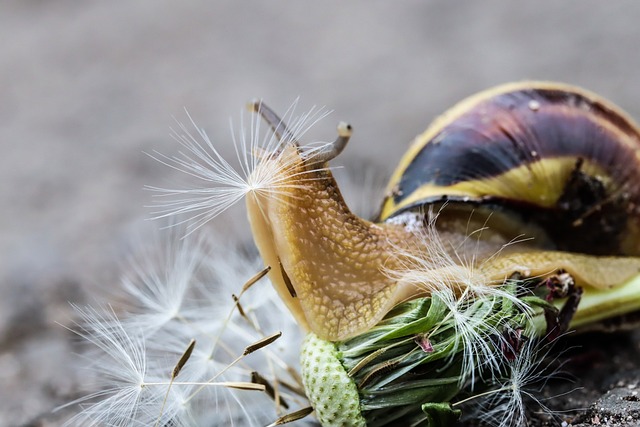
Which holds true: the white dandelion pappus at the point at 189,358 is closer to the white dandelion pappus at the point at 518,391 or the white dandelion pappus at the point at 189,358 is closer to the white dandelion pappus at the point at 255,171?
the white dandelion pappus at the point at 255,171

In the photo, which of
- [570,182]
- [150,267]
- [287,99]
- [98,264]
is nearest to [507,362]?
[570,182]

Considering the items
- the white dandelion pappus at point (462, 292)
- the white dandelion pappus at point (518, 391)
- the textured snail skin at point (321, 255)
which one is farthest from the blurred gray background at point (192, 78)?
the white dandelion pappus at point (518, 391)

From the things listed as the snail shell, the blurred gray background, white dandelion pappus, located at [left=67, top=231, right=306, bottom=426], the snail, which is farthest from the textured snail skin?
the blurred gray background

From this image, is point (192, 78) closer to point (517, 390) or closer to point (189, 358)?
point (189, 358)

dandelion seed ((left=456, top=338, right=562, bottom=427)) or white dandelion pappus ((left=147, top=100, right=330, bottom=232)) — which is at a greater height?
white dandelion pappus ((left=147, top=100, right=330, bottom=232))

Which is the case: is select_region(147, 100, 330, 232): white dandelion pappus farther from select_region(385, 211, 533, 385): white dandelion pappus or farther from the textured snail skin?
select_region(385, 211, 533, 385): white dandelion pappus

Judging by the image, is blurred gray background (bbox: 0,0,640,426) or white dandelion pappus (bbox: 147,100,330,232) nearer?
white dandelion pappus (bbox: 147,100,330,232)

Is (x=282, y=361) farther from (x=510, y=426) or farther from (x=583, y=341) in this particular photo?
(x=583, y=341)
